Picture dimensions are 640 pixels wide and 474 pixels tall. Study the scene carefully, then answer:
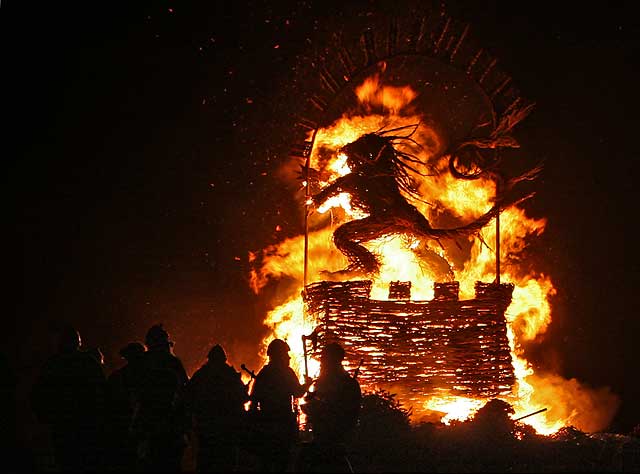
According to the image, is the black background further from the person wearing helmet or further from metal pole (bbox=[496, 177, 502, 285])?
the person wearing helmet

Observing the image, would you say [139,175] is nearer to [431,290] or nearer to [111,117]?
[111,117]

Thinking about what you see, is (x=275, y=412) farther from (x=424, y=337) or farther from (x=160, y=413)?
(x=424, y=337)

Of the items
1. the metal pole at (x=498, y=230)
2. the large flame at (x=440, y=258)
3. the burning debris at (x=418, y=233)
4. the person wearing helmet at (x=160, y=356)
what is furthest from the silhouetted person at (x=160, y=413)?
the metal pole at (x=498, y=230)

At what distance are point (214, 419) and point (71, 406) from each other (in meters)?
1.71

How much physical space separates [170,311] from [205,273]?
1.01 metres

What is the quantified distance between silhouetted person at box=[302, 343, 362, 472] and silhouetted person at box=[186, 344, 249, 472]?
107cm

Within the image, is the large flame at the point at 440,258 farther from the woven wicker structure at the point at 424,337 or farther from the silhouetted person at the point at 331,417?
the silhouetted person at the point at 331,417

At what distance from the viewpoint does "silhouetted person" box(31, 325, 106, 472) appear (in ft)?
35.3

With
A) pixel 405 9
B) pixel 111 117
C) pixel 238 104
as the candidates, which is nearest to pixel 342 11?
pixel 405 9

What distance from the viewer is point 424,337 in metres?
14.4

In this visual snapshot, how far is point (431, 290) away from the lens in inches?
612

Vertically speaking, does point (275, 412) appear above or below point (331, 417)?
above

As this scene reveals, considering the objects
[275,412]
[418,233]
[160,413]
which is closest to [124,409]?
[160,413]

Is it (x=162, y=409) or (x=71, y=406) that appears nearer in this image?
(x=71, y=406)
